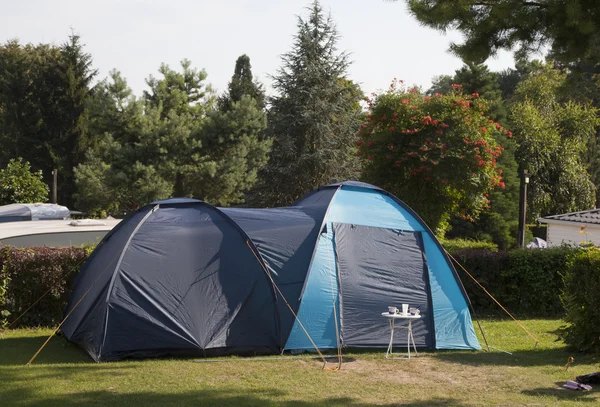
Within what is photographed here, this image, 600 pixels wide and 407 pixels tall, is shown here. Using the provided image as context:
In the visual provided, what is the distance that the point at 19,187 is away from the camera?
26844mm

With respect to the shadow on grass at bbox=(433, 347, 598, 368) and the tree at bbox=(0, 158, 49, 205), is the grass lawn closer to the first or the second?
the shadow on grass at bbox=(433, 347, 598, 368)

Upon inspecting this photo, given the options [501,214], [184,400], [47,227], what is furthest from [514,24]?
[501,214]

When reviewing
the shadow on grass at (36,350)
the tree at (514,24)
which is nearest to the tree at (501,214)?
the tree at (514,24)

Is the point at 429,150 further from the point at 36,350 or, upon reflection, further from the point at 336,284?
the point at 36,350

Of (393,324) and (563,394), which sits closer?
(563,394)

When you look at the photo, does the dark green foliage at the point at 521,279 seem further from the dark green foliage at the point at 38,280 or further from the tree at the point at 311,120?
the tree at the point at 311,120

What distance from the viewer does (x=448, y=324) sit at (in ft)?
31.4

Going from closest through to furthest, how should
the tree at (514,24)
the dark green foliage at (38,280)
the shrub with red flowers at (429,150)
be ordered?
the tree at (514,24)
the dark green foliage at (38,280)
the shrub with red flowers at (429,150)

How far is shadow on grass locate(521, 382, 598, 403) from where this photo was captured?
7.03 m

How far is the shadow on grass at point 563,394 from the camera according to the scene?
7031 mm

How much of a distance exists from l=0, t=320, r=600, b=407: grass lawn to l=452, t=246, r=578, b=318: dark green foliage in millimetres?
3318

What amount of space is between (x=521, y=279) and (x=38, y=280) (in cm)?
831

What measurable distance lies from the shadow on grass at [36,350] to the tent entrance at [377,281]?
11.0 feet

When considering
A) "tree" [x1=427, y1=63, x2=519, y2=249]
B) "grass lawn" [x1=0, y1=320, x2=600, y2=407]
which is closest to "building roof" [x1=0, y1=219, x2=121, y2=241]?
"grass lawn" [x1=0, y1=320, x2=600, y2=407]
